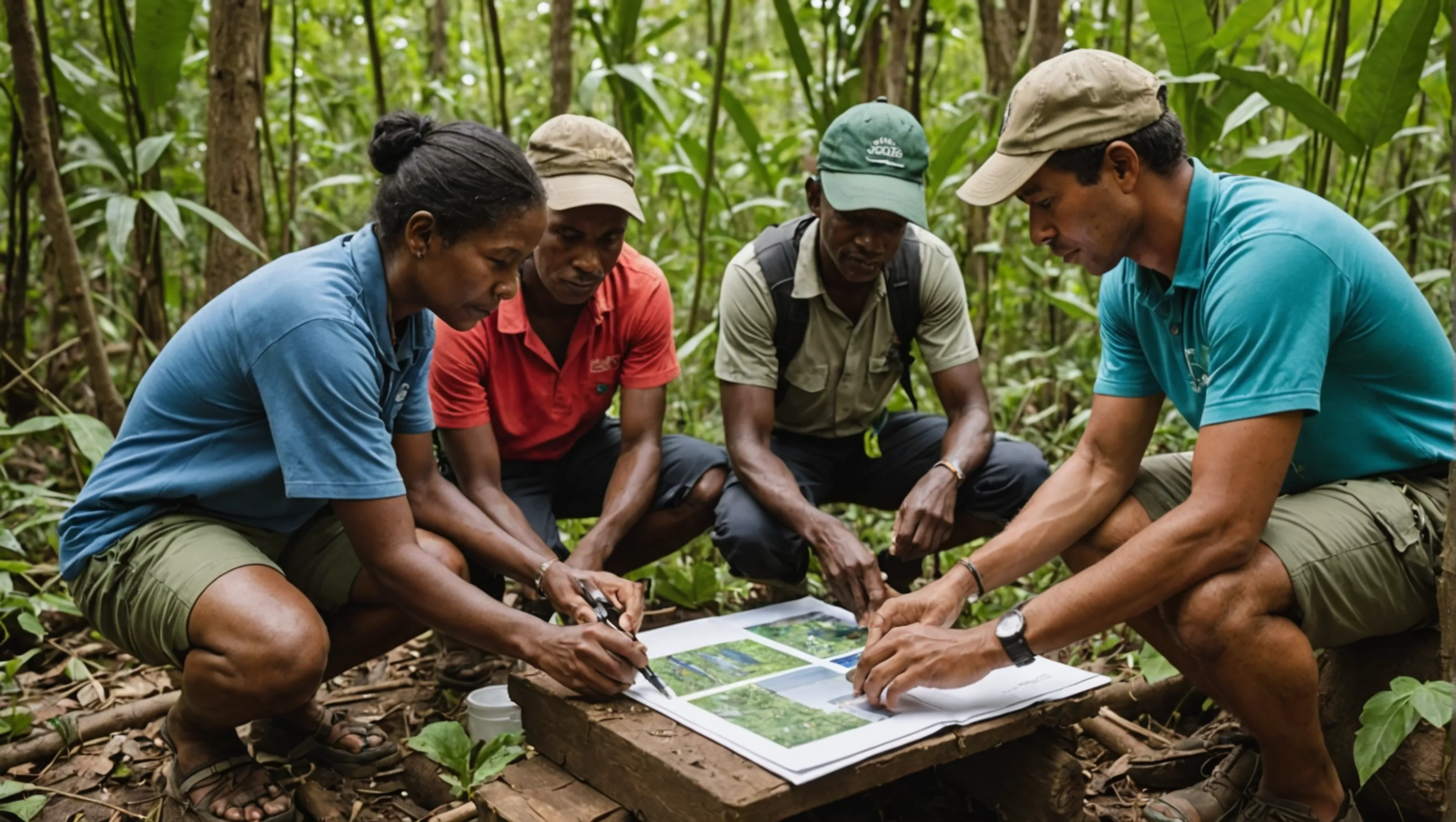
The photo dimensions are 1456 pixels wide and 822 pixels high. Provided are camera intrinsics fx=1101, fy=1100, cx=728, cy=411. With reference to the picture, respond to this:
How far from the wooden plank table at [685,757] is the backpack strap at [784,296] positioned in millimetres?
1242

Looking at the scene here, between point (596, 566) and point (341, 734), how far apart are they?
0.72 metres

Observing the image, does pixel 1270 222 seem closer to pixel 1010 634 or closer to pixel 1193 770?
pixel 1010 634

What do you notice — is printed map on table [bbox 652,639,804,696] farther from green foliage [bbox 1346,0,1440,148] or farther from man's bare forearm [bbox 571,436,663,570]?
green foliage [bbox 1346,0,1440,148]

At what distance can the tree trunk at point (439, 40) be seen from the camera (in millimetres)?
7055

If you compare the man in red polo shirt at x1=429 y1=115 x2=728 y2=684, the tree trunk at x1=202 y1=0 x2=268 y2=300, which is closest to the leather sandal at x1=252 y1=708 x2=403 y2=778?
the man in red polo shirt at x1=429 y1=115 x2=728 y2=684

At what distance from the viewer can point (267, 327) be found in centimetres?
213

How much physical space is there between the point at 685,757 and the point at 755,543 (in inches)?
42.0

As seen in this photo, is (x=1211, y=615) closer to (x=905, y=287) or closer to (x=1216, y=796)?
(x=1216, y=796)

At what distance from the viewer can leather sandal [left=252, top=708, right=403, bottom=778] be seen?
259 centimetres

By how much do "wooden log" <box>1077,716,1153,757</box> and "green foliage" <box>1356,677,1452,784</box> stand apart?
2.63 feet

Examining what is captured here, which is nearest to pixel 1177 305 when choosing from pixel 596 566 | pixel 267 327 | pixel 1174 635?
pixel 1174 635

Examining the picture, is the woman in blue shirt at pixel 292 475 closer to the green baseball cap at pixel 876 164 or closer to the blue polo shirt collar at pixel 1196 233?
the green baseball cap at pixel 876 164

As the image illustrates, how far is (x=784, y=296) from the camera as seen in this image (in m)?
3.06

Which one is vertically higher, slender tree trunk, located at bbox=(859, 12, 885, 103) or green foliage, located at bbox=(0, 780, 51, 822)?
slender tree trunk, located at bbox=(859, 12, 885, 103)
